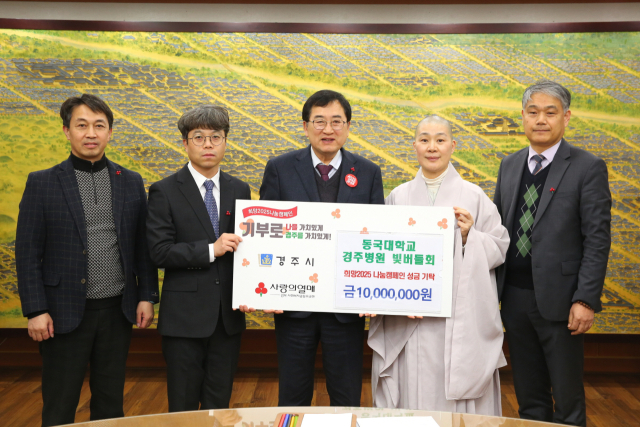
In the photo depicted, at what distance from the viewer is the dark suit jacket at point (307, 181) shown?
2.22 m

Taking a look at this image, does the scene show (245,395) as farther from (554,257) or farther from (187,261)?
(554,257)

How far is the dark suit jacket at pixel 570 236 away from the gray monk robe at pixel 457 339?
0.66 ft

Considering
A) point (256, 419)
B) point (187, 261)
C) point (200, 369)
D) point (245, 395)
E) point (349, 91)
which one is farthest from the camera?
point (349, 91)

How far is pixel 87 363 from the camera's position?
7.30 feet

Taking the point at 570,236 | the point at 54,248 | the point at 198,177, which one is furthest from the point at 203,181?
the point at 570,236

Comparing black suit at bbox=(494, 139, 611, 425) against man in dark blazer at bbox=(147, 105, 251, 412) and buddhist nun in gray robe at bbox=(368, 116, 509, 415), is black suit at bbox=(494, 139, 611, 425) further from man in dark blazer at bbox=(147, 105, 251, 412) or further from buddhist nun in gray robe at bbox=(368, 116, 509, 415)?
man in dark blazer at bbox=(147, 105, 251, 412)

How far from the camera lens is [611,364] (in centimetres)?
379

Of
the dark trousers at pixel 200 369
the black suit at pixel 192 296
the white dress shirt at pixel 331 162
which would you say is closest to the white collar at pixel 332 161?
the white dress shirt at pixel 331 162

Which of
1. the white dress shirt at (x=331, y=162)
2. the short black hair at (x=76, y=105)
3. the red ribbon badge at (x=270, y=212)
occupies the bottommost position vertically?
the red ribbon badge at (x=270, y=212)

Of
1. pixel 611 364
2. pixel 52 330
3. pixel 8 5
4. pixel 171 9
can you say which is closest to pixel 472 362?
pixel 52 330

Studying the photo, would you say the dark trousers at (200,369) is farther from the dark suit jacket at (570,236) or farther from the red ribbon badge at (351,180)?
the dark suit jacket at (570,236)

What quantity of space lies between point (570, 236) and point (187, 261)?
173 centimetres

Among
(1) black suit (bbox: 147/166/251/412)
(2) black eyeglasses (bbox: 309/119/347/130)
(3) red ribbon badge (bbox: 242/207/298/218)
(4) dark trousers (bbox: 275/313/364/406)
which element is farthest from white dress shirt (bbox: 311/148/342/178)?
(4) dark trousers (bbox: 275/313/364/406)

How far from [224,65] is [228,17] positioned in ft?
1.23
